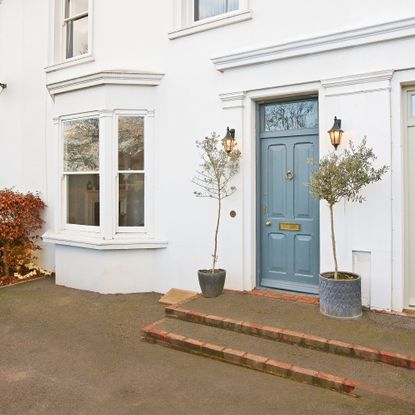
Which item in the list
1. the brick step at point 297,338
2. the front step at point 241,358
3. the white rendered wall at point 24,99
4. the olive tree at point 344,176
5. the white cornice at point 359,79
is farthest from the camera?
the white rendered wall at point 24,99

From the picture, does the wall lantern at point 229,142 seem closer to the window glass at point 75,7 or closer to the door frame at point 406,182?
the door frame at point 406,182

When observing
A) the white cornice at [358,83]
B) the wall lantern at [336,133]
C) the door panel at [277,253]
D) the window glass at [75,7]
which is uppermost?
the window glass at [75,7]

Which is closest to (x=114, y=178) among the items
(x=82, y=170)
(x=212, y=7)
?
(x=82, y=170)

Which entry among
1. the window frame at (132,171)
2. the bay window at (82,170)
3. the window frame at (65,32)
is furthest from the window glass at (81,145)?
the window frame at (65,32)

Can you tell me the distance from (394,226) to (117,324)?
3.60 m

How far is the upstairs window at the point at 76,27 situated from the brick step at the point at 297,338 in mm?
5424

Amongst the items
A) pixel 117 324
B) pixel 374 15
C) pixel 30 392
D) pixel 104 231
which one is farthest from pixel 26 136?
pixel 374 15

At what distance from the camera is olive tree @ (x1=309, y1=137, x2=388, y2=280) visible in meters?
4.49

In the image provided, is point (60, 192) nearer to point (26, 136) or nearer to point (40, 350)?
point (26, 136)

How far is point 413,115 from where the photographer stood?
4879mm

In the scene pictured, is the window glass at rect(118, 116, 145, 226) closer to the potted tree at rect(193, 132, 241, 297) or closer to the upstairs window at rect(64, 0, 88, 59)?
the potted tree at rect(193, 132, 241, 297)

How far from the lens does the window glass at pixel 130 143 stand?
6.68 meters

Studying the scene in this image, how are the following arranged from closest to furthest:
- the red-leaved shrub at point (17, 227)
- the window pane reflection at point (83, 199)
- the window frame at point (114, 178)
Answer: the window frame at point (114, 178), the window pane reflection at point (83, 199), the red-leaved shrub at point (17, 227)

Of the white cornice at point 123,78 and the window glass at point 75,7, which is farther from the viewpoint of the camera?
the window glass at point 75,7
